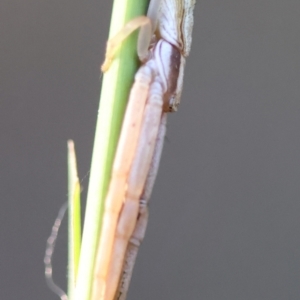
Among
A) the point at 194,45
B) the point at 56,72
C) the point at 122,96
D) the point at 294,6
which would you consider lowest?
the point at 122,96

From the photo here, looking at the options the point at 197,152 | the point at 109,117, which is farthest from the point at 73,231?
the point at 197,152

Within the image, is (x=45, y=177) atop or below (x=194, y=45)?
below

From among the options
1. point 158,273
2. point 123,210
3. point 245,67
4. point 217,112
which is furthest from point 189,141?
point 123,210

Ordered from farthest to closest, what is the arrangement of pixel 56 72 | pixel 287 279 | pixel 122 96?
pixel 287 279
pixel 56 72
pixel 122 96

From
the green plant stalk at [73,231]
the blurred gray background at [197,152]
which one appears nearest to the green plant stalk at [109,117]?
the green plant stalk at [73,231]

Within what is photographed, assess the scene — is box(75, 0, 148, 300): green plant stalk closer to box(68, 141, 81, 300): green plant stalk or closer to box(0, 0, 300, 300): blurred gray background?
box(68, 141, 81, 300): green plant stalk

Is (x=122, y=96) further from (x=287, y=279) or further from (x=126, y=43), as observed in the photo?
(x=287, y=279)

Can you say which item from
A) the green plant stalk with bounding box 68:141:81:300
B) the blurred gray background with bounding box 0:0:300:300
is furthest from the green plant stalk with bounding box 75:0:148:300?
the blurred gray background with bounding box 0:0:300:300
